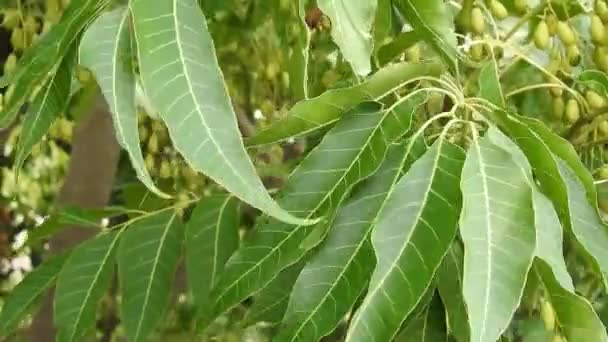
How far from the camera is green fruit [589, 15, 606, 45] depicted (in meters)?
0.96

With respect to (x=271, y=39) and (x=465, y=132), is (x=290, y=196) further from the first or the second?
(x=271, y=39)

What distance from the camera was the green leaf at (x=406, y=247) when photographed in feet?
1.98

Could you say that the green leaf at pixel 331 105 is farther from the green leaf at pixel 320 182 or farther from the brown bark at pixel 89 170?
the brown bark at pixel 89 170

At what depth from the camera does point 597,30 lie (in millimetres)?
961

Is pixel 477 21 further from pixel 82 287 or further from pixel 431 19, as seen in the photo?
pixel 82 287

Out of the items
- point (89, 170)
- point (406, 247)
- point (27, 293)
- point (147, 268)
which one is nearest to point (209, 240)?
point (147, 268)

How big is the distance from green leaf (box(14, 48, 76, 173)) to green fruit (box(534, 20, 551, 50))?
1.60ft

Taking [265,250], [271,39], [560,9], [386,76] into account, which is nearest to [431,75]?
[386,76]

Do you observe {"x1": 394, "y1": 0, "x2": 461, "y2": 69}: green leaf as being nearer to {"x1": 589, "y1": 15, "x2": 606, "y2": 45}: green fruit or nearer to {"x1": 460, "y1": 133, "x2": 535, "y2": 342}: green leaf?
{"x1": 460, "y1": 133, "x2": 535, "y2": 342}: green leaf

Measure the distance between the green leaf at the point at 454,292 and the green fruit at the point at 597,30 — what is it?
314 millimetres

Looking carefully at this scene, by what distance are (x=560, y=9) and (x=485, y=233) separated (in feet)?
1.61

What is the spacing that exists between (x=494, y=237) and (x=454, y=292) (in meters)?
0.17

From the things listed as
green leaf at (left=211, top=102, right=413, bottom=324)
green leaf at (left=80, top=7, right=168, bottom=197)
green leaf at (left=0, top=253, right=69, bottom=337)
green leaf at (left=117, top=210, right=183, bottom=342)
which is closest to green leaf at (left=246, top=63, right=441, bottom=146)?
green leaf at (left=211, top=102, right=413, bottom=324)

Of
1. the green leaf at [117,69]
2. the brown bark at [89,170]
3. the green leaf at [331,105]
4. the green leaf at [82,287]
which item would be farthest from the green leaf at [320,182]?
the brown bark at [89,170]
